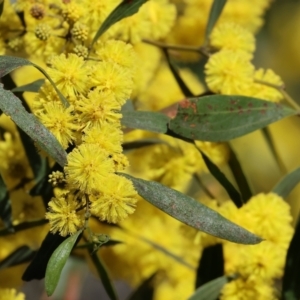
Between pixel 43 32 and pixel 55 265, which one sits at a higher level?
pixel 43 32

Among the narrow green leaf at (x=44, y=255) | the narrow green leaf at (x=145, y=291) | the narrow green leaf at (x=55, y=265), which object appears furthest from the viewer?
the narrow green leaf at (x=145, y=291)

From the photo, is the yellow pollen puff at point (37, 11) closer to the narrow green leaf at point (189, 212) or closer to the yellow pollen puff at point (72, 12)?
the yellow pollen puff at point (72, 12)

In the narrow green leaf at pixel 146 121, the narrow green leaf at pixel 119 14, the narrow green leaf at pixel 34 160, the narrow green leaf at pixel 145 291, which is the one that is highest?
the narrow green leaf at pixel 119 14

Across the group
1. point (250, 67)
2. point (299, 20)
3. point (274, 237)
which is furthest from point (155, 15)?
point (299, 20)

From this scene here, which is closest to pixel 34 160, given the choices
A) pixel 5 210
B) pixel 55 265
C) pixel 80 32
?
pixel 5 210

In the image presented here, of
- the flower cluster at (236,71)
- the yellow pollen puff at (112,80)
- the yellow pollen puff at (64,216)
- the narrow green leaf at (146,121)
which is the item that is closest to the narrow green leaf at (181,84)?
the flower cluster at (236,71)

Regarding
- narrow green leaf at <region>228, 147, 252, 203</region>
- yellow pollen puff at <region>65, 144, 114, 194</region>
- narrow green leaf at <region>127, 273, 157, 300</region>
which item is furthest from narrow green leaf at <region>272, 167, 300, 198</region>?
yellow pollen puff at <region>65, 144, 114, 194</region>

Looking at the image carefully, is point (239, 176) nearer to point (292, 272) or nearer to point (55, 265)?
point (292, 272)
